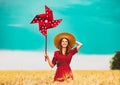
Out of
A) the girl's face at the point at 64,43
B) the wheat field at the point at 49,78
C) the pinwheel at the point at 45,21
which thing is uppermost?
the pinwheel at the point at 45,21

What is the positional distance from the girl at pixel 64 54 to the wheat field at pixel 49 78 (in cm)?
7

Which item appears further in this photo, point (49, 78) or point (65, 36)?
point (65, 36)

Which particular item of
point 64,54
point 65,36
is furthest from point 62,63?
point 65,36

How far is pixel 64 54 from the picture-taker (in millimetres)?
2910

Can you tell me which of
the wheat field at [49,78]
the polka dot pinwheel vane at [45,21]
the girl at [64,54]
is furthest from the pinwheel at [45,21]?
the wheat field at [49,78]

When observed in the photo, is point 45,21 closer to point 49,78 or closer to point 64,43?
point 64,43

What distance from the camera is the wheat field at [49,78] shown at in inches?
92.7

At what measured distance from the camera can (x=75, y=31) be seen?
3.13 m

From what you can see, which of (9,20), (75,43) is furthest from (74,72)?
(9,20)

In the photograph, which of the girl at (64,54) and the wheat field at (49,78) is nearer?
the wheat field at (49,78)

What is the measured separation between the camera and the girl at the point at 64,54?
289 centimetres

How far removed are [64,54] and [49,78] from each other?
22cm

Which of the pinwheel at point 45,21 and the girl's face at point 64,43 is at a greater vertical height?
the pinwheel at point 45,21

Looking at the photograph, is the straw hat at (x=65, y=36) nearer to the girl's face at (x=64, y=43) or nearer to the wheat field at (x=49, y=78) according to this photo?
the girl's face at (x=64, y=43)
